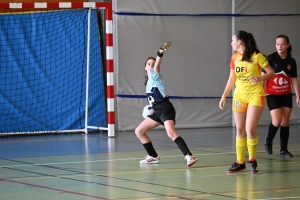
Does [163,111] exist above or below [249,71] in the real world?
below

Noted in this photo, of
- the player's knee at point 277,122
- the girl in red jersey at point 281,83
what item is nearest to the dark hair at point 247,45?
the girl in red jersey at point 281,83

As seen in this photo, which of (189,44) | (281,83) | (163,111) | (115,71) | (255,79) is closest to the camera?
(255,79)

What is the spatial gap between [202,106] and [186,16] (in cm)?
231

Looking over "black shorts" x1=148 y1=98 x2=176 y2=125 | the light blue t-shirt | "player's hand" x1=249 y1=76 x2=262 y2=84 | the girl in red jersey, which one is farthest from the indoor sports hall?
"player's hand" x1=249 y1=76 x2=262 y2=84

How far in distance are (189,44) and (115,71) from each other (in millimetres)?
2058

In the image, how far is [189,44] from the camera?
1533 centimetres

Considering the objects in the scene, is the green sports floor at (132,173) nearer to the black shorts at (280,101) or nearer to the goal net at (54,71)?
the black shorts at (280,101)

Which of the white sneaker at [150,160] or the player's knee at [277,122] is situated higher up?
the player's knee at [277,122]

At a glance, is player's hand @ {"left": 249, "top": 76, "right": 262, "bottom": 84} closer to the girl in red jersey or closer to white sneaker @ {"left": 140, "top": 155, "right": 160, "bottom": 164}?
the girl in red jersey

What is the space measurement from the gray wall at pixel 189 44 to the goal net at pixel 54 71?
483 mm

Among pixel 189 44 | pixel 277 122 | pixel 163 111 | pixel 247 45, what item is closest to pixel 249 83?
pixel 247 45

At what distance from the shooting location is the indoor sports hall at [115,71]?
12.4 metres

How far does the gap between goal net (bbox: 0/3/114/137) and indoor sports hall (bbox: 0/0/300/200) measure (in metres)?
0.02

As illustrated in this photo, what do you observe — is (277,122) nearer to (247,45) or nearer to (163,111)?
(163,111)
